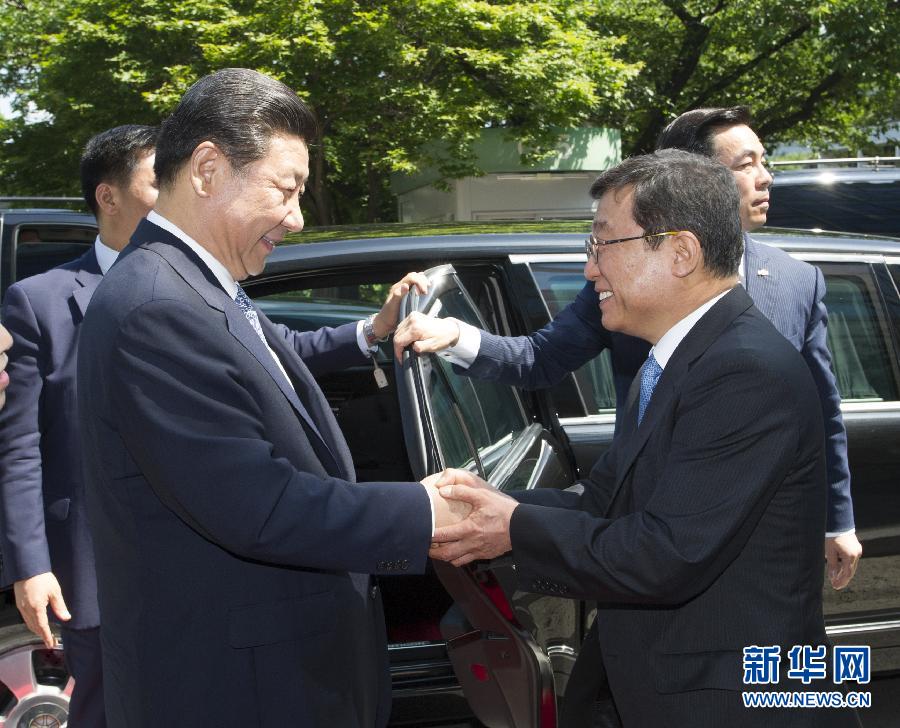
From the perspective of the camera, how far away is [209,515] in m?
1.77

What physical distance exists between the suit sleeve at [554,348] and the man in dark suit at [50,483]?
1155mm

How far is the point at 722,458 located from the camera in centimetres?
181

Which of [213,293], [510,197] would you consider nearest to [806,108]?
[510,197]

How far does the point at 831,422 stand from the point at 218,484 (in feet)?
6.16

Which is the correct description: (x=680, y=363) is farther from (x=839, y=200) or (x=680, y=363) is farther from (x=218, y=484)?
(x=839, y=200)

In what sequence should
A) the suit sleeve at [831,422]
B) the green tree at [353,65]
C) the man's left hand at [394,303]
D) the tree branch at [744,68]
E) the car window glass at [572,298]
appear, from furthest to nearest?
the tree branch at [744,68] < the green tree at [353,65] < the car window glass at [572,298] < the suit sleeve at [831,422] < the man's left hand at [394,303]

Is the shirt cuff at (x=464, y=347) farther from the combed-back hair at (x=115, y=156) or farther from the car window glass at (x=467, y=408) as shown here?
the combed-back hair at (x=115, y=156)

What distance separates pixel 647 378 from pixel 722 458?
41cm

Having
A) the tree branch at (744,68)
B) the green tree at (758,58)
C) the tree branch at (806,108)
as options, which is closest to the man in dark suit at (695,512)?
the green tree at (758,58)

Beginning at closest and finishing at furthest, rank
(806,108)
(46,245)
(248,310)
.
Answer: (248,310) < (46,245) < (806,108)

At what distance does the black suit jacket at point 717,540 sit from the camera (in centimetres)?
180

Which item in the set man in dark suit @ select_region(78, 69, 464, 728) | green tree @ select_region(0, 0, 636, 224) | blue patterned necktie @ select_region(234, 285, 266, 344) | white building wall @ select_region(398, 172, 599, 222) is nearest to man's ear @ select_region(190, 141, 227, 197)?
man in dark suit @ select_region(78, 69, 464, 728)

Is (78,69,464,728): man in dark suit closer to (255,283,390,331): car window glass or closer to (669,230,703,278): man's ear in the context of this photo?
(669,230,703,278): man's ear

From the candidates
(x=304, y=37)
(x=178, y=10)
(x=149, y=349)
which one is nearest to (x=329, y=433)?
(x=149, y=349)
